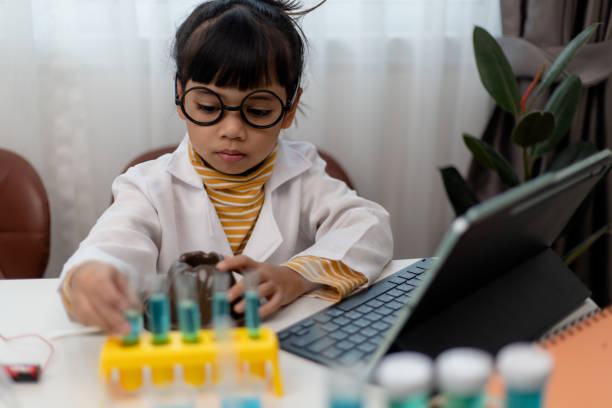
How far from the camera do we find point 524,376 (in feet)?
1.11

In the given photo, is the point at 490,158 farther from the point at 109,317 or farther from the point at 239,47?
the point at 109,317

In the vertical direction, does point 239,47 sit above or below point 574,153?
above

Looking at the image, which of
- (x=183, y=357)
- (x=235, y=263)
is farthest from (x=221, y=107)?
(x=183, y=357)

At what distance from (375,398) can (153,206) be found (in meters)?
0.60

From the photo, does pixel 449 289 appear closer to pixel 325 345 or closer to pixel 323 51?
pixel 325 345

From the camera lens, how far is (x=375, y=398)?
58 centimetres

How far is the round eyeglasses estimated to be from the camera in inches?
39.2

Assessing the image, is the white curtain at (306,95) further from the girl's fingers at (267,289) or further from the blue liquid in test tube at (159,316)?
the blue liquid in test tube at (159,316)

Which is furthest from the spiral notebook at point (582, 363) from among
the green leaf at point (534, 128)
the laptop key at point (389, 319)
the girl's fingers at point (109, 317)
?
the green leaf at point (534, 128)

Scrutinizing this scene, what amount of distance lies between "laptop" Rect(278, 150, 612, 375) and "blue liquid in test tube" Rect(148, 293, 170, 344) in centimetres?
17

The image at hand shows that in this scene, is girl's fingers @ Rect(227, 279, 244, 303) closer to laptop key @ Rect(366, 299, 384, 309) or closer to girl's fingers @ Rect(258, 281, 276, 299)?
girl's fingers @ Rect(258, 281, 276, 299)

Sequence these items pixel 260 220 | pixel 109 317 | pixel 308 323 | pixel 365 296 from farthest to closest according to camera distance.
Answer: pixel 260 220, pixel 365 296, pixel 308 323, pixel 109 317

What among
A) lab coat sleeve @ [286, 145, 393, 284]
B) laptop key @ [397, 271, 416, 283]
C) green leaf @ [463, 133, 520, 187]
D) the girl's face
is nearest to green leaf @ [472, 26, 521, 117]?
green leaf @ [463, 133, 520, 187]

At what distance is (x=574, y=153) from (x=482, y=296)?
3.61 feet
